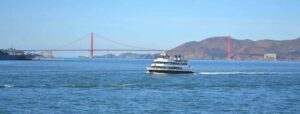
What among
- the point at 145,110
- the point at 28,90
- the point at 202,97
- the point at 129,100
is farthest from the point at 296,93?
the point at 28,90

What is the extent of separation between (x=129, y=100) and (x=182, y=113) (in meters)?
6.99

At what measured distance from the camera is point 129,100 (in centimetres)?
3659

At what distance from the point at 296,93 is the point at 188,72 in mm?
34341

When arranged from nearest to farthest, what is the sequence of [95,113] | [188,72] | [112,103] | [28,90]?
[95,113] → [112,103] → [28,90] → [188,72]

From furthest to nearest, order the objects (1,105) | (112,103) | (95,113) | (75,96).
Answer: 1. (75,96)
2. (112,103)
3. (1,105)
4. (95,113)

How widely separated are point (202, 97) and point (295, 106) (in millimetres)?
7341

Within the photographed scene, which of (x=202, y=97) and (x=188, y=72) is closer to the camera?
(x=202, y=97)

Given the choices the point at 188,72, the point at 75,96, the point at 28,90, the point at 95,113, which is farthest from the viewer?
the point at 188,72

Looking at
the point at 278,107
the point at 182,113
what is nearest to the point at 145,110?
the point at 182,113

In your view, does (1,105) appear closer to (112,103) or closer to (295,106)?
(112,103)

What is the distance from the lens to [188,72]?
3073 inches

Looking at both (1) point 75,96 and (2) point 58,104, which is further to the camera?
(1) point 75,96

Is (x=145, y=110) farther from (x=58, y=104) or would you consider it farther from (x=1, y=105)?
(x=1, y=105)

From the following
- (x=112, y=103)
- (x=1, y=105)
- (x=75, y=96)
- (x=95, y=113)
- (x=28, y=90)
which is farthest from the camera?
(x=28, y=90)
